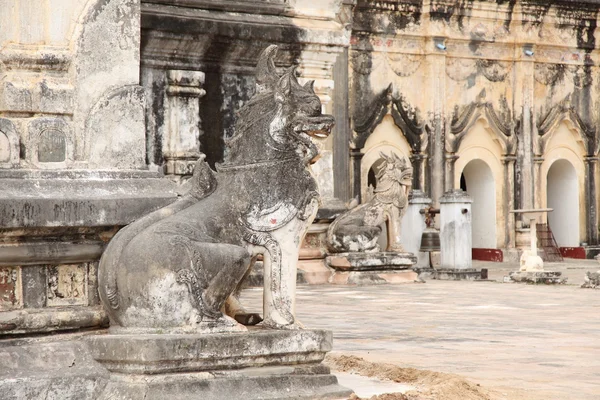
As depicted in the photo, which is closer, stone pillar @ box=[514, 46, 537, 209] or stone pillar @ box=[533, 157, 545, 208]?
stone pillar @ box=[514, 46, 537, 209]

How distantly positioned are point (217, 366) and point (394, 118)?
53.5 feet

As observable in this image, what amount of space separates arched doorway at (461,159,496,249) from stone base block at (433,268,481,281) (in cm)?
653

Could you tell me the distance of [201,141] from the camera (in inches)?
447

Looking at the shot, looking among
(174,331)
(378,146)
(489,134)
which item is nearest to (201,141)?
(174,331)

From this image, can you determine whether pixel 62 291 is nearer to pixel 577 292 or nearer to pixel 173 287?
pixel 173 287

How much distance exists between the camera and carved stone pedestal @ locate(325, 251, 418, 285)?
1277 cm

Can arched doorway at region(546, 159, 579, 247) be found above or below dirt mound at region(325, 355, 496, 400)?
above

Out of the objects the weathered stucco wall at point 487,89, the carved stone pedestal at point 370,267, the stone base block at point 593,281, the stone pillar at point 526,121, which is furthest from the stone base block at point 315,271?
the stone pillar at point 526,121

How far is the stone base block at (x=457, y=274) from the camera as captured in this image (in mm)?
15203

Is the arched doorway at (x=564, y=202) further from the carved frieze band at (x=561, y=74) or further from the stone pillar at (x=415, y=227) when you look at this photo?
the stone pillar at (x=415, y=227)

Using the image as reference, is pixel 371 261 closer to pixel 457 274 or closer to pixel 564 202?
pixel 457 274

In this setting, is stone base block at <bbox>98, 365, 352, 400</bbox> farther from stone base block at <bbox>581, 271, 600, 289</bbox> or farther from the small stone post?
the small stone post

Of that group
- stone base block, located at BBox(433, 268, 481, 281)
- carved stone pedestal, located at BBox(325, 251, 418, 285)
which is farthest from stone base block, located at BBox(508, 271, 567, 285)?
carved stone pedestal, located at BBox(325, 251, 418, 285)

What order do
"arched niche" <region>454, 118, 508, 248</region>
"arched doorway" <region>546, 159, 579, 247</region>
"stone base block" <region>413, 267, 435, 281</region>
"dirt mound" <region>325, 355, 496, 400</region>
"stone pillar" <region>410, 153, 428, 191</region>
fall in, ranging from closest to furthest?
"dirt mound" <region>325, 355, 496, 400</region>
"stone base block" <region>413, 267, 435, 281</region>
"stone pillar" <region>410, 153, 428, 191</region>
"arched niche" <region>454, 118, 508, 248</region>
"arched doorway" <region>546, 159, 579, 247</region>
